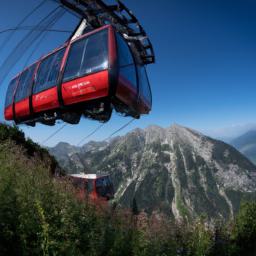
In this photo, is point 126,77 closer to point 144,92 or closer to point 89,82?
point 89,82

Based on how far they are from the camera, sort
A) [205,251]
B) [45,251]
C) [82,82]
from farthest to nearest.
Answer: [82,82] → [205,251] → [45,251]

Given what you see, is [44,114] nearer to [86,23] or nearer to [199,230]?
[86,23]

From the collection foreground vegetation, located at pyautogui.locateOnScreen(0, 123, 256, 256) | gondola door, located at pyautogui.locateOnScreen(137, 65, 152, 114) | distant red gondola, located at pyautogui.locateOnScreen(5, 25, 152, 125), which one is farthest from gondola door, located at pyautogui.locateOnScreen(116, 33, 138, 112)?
foreground vegetation, located at pyautogui.locateOnScreen(0, 123, 256, 256)

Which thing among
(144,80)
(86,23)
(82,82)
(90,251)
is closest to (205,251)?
(90,251)

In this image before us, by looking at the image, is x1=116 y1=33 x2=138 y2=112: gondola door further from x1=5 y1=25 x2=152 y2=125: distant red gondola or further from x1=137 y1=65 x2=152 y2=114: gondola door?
x1=137 y1=65 x2=152 y2=114: gondola door

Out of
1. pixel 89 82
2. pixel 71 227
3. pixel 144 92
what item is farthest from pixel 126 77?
pixel 71 227

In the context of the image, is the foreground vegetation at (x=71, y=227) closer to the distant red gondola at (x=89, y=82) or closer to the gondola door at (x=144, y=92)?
the distant red gondola at (x=89, y=82)
